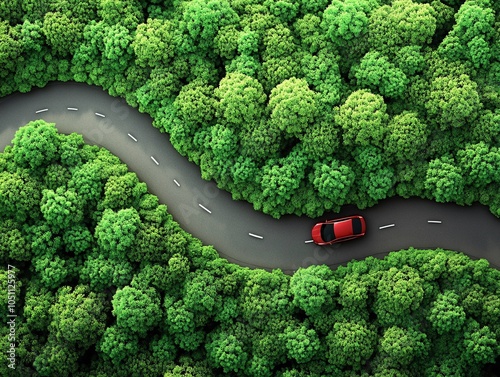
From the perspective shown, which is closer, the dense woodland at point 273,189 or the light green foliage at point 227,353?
the dense woodland at point 273,189

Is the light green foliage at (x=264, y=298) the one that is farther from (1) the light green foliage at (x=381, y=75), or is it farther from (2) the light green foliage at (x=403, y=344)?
(1) the light green foliage at (x=381, y=75)

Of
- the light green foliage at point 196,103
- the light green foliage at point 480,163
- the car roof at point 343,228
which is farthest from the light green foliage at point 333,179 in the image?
the light green foliage at point 196,103

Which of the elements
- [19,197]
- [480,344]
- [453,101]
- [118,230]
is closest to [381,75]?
[453,101]

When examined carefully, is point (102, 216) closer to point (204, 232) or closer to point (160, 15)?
point (204, 232)

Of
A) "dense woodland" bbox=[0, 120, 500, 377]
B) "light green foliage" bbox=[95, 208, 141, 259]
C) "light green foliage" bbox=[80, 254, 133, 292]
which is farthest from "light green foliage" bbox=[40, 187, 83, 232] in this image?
"light green foliage" bbox=[80, 254, 133, 292]

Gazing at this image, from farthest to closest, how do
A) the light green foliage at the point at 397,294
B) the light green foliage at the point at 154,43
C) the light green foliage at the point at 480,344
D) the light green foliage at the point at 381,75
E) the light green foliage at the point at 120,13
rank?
the light green foliage at the point at 120,13
the light green foliage at the point at 154,43
the light green foliage at the point at 381,75
the light green foliage at the point at 397,294
the light green foliage at the point at 480,344

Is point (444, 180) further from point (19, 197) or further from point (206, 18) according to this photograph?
point (19, 197)
